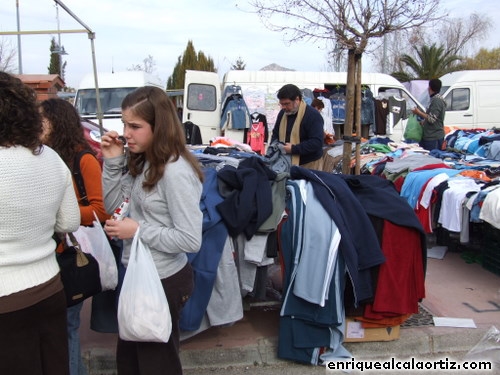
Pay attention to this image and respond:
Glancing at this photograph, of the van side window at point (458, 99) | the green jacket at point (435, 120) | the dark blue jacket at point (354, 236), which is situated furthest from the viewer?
the van side window at point (458, 99)

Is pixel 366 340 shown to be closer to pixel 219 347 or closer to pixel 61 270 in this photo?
pixel 219 347

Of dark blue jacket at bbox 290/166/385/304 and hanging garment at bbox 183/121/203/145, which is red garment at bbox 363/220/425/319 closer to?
dark blue jacket at bbox 290/166/385/304

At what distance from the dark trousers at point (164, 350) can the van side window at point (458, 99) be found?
1325 centimetres

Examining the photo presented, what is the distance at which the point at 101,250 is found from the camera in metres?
2.71

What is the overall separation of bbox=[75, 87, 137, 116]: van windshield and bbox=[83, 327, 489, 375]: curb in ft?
31.0

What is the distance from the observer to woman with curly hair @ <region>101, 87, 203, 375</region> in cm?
215

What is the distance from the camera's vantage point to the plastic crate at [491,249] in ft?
16.2

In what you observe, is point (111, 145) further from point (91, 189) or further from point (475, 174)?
point (475, 174)

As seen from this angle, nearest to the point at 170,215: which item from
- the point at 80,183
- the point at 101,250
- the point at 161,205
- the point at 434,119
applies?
the point at 161,205

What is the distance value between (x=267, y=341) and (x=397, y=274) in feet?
3.54

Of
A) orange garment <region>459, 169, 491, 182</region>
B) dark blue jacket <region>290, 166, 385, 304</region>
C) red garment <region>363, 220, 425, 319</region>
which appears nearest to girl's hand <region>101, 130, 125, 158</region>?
dark blue jacket <region>290, 166, 385, 304</region>

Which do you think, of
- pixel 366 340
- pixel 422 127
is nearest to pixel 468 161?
pixel 422 127

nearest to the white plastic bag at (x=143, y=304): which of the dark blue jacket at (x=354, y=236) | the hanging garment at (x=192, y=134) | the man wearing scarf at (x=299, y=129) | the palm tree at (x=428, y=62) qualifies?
the dark blue jacket at (x=354, y=236)

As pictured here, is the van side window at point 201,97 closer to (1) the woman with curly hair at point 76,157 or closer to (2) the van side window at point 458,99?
(2) the van side window at point 458,99
